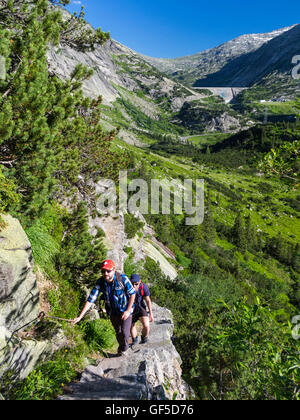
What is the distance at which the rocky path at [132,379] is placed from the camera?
4.39m

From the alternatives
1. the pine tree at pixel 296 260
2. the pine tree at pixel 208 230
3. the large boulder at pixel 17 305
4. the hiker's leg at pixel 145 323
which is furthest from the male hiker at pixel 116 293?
the pine tree at pixel 296 260

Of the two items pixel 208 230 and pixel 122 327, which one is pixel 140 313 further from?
pixel 208 230

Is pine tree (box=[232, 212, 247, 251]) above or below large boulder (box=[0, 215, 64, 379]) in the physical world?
below

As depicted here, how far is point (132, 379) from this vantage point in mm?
4914

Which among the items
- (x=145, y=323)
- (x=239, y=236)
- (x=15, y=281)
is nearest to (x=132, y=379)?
(x=145, y=323)

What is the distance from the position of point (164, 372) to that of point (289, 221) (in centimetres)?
15759

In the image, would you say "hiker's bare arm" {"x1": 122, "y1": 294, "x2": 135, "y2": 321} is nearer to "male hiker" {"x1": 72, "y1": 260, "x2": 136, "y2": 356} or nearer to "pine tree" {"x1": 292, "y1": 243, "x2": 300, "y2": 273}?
"male hiker" {"x1": 72, "y1": 260, "x2": 136, "y2": 356}

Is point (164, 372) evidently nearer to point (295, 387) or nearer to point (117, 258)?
point (295, 387)

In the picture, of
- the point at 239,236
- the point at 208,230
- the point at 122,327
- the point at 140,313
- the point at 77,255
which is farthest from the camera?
the point at 239,236

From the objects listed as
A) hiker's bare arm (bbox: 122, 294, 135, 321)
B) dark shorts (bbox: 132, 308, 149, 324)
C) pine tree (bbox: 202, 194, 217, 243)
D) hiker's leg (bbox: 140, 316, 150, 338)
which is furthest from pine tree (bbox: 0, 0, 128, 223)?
pine tree (bbox: 202, 194, 217, 243)

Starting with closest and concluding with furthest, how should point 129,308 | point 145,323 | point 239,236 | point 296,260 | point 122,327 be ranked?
point 129,308 < point 122,327 < point 145,323 < point 239,236 < point 296,260

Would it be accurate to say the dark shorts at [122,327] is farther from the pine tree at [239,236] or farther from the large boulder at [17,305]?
the pine tree at [239,236]

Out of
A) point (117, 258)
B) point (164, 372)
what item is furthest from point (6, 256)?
point (117, 258)

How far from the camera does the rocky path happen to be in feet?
14.4
